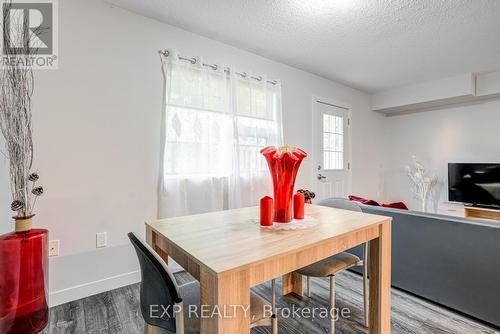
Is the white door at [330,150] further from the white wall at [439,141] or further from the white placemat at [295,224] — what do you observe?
the white placemat at [295,224]

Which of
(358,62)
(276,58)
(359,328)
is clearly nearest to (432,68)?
(358,62)

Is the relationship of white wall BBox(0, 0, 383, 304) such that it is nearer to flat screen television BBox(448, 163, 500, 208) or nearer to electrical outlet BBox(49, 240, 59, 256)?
electrical outlet BBox(49, 240, 59, 256)

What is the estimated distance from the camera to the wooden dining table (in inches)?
30.8

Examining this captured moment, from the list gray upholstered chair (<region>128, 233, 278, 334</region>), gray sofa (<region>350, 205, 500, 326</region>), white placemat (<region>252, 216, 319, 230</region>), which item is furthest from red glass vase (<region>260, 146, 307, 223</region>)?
gray sofa (<region>350, 205, 500, 326</region>)

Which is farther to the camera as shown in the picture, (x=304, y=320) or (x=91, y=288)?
(x=91, y=288)

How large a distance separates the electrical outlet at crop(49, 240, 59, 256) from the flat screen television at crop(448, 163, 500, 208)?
16.6 ft

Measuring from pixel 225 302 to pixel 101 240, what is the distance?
1.70 meters

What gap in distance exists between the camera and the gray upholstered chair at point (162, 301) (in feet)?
2.59

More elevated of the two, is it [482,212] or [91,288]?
[482,212]

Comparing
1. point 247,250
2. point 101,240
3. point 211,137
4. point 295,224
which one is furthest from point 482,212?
point 101,240

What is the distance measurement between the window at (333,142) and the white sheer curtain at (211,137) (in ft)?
3.80

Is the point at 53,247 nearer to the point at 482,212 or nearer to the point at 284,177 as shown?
the point at 284,177

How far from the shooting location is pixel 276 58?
3.06 m

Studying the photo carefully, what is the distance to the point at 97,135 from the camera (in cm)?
200
